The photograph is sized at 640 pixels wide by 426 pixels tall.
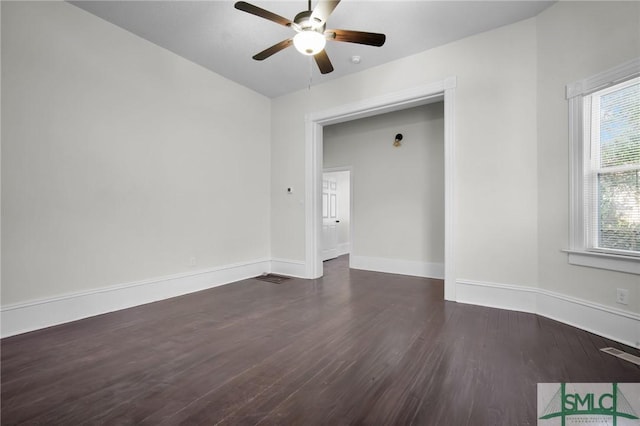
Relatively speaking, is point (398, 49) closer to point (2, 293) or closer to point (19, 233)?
point (19, 233)

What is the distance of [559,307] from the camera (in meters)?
2.92

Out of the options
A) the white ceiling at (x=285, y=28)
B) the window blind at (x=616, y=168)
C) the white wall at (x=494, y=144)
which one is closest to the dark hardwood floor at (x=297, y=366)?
the white wall at (x=494, y=144)

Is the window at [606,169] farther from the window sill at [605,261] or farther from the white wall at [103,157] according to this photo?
the white wall at [103,157]

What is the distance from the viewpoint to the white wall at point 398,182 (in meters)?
4.96

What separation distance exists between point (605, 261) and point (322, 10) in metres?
3.26

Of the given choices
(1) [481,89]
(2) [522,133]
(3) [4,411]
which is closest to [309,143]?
(1) [481,89]

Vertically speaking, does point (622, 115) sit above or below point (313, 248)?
above

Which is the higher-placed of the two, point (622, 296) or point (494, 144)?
point (494, 144)

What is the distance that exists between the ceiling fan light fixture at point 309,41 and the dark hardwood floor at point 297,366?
2550 millimetres

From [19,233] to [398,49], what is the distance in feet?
15.0

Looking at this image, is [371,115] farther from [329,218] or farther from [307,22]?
[329,218]

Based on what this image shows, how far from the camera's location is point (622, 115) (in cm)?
256

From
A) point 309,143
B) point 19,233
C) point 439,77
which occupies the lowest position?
point 19,233

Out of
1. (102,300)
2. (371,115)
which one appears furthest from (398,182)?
(102,300)
